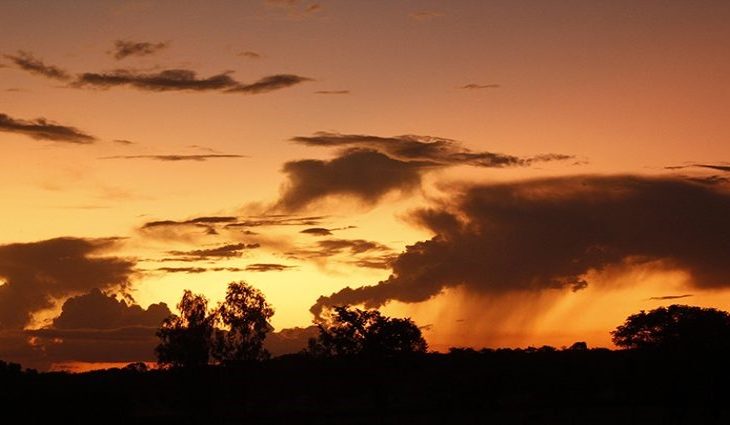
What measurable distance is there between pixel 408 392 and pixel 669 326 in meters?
Answer: 43.7

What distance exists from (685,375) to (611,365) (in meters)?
27.1

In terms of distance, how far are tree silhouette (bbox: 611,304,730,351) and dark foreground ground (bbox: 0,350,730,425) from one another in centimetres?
496

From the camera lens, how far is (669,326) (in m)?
148

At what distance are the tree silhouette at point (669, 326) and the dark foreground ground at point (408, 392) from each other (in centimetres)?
496

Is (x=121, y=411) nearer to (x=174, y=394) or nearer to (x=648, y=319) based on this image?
(x=174, y=394)

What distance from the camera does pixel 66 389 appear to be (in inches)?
3814

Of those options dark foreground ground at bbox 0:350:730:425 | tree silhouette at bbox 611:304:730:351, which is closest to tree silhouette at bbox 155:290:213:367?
dark foreground ground at bbox 0:350:730:425

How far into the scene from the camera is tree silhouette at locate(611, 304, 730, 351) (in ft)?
447

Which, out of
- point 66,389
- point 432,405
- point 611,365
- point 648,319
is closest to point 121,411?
point 66,389

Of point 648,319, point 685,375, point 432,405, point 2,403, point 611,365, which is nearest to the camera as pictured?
point 2,403

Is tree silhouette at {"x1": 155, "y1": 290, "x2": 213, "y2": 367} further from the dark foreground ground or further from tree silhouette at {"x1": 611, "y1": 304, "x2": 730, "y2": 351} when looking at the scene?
tree silhouette at {"x1": 611, "y1": 304, "x2": 730, "y2": 351}

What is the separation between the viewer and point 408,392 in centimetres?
12662

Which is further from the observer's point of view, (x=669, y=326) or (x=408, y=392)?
(x=669, y=326)

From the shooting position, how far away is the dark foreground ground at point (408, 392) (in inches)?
3760
